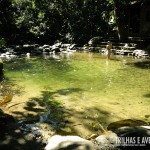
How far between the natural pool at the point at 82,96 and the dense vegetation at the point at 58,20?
17075 mm

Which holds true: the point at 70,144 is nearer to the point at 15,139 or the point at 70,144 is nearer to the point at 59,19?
the point at 15,139

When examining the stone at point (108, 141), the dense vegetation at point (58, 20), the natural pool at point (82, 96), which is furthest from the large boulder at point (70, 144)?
the dense vegetation at point (58, 20)

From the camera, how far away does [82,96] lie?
33.1ft

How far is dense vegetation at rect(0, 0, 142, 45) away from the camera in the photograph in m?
32.1

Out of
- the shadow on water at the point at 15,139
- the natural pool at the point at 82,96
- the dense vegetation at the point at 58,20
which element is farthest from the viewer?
the dense vegetation at the point at 58,20

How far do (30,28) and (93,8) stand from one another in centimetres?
1049

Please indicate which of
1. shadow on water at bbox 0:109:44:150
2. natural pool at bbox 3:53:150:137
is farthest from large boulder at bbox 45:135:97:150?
natural pool at bbox 3:53:150:137

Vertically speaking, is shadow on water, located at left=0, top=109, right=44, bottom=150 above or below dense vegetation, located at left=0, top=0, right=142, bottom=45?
below

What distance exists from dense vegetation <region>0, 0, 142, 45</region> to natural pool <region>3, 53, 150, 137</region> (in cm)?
1708

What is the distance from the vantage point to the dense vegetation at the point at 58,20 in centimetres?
3206

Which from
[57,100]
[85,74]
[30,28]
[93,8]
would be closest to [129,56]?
[85,74]

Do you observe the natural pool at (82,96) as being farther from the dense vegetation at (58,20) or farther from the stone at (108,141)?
the dense vegetation at (58,20)

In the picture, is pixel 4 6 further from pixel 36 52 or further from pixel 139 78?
pixel 139 78

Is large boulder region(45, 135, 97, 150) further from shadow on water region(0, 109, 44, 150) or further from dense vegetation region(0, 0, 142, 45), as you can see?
dense vegetation region(0, 0, 142, 45)
